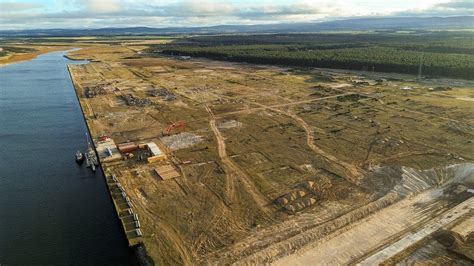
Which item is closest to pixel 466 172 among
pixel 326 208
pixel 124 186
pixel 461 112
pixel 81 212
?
pixel 326 208

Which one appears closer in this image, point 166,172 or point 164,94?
point 166,172

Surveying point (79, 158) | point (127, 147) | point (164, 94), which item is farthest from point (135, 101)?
point (79, 158)

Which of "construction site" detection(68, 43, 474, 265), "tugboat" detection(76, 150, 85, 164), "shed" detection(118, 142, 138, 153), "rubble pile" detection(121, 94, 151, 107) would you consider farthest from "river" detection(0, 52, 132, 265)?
"rubble pile" detection(121, 94, 151, 107)

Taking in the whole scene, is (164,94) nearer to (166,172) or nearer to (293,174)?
(166,172)

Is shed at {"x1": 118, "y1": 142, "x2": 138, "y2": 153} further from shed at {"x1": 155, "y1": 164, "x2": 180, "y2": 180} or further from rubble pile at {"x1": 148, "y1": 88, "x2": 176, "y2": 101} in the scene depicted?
rubble pile at {"x1": 148, "y1": 88, "x2": 176, "y2": 101}

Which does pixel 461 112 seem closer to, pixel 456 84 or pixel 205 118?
pixel 456 84

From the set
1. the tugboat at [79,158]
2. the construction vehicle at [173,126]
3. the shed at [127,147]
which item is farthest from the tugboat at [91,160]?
the construction vehicle at [173,126]

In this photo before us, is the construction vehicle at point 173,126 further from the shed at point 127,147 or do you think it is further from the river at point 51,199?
the river at point 51,199
